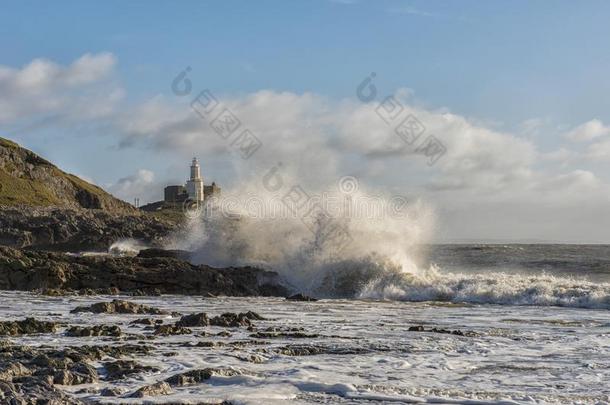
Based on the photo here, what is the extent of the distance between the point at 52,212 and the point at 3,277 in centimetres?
4897

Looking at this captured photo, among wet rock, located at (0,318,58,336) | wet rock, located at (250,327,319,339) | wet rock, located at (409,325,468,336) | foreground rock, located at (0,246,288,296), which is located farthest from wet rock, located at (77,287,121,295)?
wet rock, located at (409,325,468,336)

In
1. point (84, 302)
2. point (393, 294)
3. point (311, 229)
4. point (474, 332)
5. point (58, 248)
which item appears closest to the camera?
point (474, 332)

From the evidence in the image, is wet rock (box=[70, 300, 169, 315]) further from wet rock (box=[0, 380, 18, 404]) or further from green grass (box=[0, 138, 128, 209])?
green grass (box=[0, 138, 128, 209])

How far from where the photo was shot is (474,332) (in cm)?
1518

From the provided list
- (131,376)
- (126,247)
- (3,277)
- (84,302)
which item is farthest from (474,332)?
(126,247)

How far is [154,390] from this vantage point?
8.77 metres

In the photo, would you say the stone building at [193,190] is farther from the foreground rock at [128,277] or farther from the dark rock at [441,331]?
the dark rock at [441,331]

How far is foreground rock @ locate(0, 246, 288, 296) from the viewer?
1005 inches

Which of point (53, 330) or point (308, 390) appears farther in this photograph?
point (53, 330)

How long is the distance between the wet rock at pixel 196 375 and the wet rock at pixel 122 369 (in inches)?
26.7

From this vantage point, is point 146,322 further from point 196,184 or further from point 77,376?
point 196,184

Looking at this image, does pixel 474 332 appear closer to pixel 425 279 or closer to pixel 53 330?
pixel 53 330

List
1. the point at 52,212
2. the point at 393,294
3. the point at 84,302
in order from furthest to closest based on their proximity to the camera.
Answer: the point at 52,212
the point at 393,294
the point at 84,302

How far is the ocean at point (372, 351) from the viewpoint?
915cm
